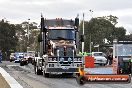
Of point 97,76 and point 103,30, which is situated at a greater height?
point 103,30

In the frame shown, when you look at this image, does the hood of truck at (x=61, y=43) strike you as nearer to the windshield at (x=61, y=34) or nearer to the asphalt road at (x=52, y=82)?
the windshield at (x=61, y=34)

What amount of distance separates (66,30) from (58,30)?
55cm

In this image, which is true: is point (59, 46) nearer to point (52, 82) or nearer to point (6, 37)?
point (52, 82)

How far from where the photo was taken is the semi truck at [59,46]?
29.9 m

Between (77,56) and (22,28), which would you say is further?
(22,28)

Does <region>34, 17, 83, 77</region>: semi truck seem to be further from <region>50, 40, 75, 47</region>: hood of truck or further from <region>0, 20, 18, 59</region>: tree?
<region>0, 20, 18, 59</region>: tree

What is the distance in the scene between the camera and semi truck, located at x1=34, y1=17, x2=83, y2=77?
1177 inches

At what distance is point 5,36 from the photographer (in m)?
108

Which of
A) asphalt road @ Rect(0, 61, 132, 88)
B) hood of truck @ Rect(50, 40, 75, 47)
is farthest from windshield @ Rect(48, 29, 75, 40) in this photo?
asphalt road @ Rect(0, 61, 132, 88)

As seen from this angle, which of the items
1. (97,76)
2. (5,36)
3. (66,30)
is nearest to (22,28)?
(5,36)

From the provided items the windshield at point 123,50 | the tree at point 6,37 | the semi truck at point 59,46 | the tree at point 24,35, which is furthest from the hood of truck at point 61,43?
the tree at point 24,35

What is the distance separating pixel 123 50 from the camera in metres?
28.0

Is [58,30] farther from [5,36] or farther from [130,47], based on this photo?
[5,36]

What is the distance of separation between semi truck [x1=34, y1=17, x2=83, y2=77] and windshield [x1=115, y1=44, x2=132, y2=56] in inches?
110
